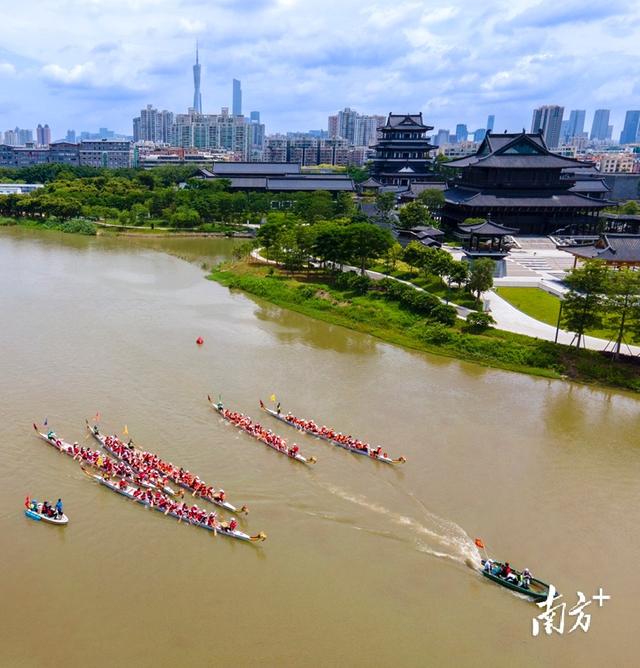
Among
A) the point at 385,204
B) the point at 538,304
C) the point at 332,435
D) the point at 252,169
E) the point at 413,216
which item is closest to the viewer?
the point at 332,435

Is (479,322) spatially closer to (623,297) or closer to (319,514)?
(623,297)

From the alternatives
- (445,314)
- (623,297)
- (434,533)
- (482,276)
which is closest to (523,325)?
(482,276)

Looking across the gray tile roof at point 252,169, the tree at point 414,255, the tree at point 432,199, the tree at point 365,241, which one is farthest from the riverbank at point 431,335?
the gray tile roof at point 252,169

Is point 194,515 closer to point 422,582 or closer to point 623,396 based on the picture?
point 422,582

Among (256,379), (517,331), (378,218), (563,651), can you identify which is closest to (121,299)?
(256,379)

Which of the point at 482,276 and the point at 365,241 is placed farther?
the point at 365,241

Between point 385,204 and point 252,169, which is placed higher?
point 252,169

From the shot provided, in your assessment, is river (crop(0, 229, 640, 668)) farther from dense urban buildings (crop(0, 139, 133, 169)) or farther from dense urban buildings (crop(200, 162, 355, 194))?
dense urban buildings (crop(0, 139, 133, 169))
